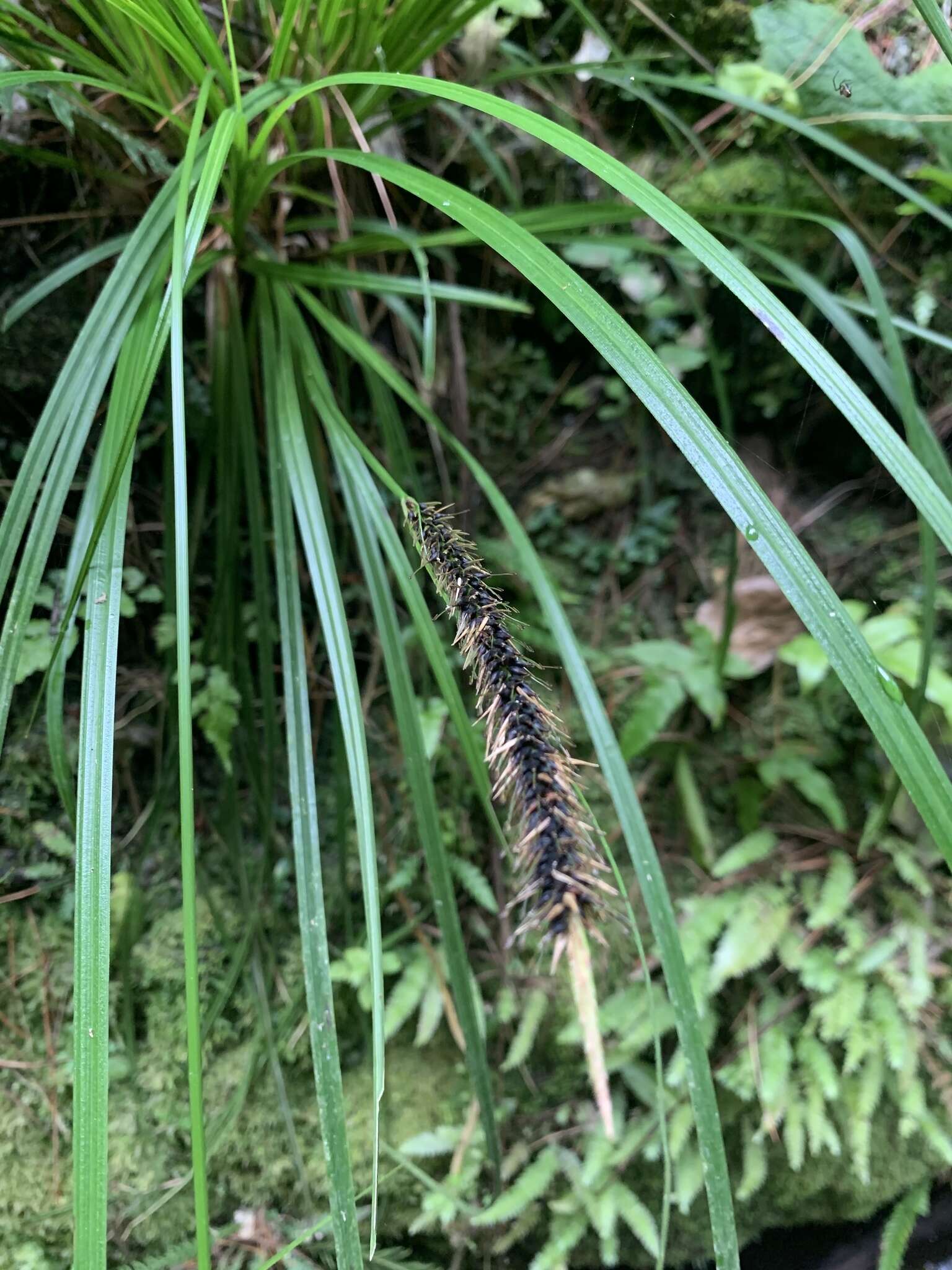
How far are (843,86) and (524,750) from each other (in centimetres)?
108

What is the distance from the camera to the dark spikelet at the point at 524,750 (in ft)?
1.09

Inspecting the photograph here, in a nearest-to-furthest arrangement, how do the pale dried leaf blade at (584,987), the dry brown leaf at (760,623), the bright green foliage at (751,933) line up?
the pale dried leaf blade at (584,987) < the bright green foliage at (751,933) < the dry brown leaf at (760,623)

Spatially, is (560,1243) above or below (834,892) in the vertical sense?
below

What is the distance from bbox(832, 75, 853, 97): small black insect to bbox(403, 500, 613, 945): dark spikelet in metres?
0.96

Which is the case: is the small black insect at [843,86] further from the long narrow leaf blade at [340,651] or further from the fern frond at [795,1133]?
the fern frond at [795,1133]

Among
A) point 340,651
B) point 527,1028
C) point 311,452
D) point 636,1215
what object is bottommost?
point 636,1215

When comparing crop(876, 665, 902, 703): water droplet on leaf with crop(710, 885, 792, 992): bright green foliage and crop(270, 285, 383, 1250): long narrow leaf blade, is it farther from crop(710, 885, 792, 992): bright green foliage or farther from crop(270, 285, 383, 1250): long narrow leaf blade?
crop(710, 885, 792, 992): bright green foliage

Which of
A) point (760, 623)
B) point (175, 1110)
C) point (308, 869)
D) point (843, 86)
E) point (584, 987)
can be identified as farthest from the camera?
point (760, 623)

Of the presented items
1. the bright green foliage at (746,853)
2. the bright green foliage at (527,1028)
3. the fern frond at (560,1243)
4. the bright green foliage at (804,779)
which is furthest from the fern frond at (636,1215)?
the bright green foliage at (804,779)

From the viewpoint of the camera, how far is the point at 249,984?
859 millimetres

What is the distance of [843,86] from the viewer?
3.04 feet

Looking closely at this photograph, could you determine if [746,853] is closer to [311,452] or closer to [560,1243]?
[560,1243]

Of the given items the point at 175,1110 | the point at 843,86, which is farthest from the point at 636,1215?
the point at 843,86

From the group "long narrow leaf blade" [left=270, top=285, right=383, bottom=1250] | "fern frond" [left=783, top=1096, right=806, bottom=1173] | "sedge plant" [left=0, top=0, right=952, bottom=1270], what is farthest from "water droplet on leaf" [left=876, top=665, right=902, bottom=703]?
"fern frond" [left=783, top=1096, right=806, bottom=1173]
